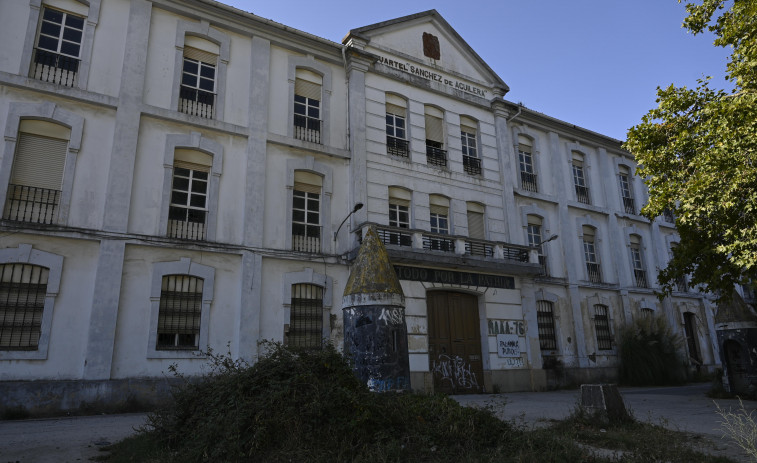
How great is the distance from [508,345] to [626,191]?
11.6 m

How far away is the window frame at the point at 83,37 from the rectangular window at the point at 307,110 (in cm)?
548

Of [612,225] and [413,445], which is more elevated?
[612,225]

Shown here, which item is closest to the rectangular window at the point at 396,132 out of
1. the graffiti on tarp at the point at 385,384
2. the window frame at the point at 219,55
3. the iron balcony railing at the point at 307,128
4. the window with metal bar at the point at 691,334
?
the iron balcony railing at the point at 307,128

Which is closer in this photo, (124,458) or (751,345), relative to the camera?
(124,458)

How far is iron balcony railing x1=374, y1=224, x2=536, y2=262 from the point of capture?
47.2 ft

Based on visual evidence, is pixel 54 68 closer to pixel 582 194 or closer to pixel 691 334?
pixel 582 194

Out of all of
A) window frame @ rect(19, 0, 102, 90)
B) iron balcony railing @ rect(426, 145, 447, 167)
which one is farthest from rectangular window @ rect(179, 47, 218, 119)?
iron balcony railing @ rect(426, 145, 447, 167)

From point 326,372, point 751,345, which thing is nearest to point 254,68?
point 326,372

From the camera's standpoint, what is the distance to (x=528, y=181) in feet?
64.2

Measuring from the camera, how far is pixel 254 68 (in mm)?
14359

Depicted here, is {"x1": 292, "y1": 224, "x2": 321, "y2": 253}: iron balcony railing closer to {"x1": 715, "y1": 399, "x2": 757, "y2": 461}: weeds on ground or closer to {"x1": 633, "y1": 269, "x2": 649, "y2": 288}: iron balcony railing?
{"x1": 715, "y1": 399, "x2": 757, "y2": 461}: weeds on ground

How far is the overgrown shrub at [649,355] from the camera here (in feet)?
59.9

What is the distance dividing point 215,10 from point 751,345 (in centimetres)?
1701

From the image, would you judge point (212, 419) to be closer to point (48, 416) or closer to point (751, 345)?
point (48, 416)
